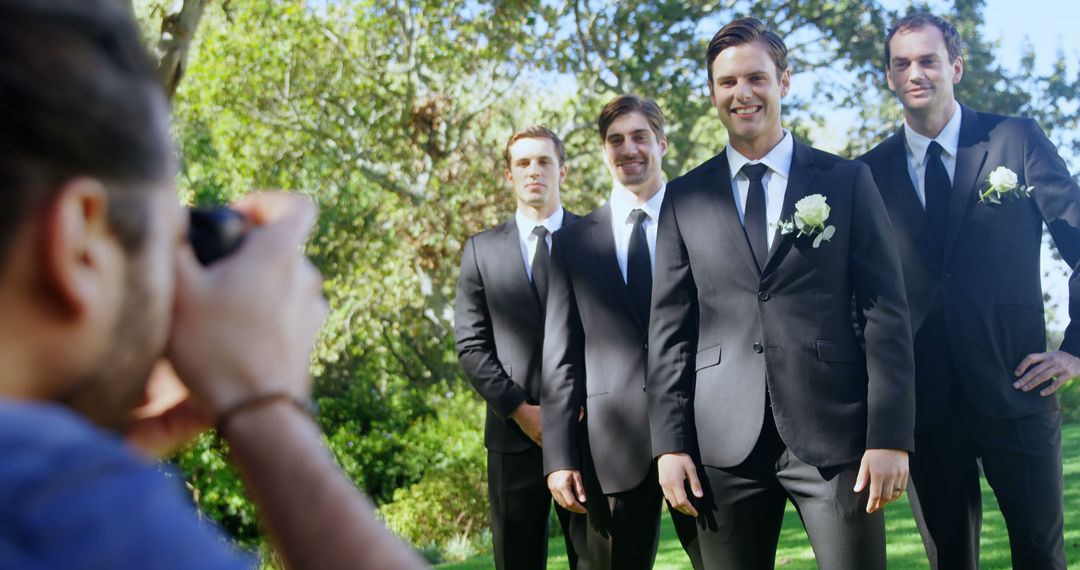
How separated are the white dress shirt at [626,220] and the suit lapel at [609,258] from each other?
0.03 m

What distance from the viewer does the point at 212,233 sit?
2.77ft

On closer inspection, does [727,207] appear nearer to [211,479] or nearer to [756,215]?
[756,215]

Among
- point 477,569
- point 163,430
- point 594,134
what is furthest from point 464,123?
point 163,430

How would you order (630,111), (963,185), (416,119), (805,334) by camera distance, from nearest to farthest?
(805,334)
(963,185)
(630,111)
(416,119)

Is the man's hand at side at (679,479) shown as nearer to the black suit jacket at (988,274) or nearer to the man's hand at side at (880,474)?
the man's hand at side at (880,474)

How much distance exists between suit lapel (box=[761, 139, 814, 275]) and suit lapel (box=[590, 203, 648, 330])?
4.13 ft

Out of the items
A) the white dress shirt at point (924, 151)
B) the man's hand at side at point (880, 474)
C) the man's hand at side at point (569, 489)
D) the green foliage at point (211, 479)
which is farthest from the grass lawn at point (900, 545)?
the man's hand at side at point (880, 474)

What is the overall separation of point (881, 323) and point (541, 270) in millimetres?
2636

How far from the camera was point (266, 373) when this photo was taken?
2.68ft

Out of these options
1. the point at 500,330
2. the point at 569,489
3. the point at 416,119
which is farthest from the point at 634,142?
the point at 416,119

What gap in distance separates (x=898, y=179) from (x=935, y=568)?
1881 millimetres

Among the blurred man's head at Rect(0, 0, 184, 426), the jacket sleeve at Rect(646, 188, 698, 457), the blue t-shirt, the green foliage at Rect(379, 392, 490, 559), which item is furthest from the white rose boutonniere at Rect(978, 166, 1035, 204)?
the green foliage at Rect(379, 392, 490, 559)

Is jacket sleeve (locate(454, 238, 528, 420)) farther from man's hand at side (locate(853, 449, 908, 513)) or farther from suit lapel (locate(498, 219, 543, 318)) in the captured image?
man's hand at side (locate(853, 449, 908, 513))

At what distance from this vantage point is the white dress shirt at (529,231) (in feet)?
23.5
